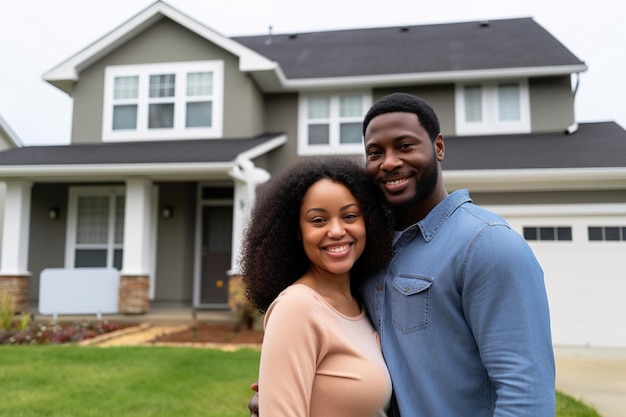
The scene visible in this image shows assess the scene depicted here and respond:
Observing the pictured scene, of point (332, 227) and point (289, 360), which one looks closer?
point (289, 360)

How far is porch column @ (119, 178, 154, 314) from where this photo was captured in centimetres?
940

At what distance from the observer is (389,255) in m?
1.68

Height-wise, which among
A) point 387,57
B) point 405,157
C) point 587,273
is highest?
point 387,57

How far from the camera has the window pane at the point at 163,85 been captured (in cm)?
1070

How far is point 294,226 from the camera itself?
5.64 ft

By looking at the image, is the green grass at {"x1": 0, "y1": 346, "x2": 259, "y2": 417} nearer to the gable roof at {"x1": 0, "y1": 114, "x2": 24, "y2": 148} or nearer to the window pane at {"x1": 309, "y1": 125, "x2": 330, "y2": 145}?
the window pane at {"x1": 309, "y1": 125, "x2": 330, "y2": 145}

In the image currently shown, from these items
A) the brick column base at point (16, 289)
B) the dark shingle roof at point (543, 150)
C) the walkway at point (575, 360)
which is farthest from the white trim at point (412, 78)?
the brick column base at point (16, 289)

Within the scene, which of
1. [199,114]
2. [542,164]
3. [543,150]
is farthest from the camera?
[199,114]

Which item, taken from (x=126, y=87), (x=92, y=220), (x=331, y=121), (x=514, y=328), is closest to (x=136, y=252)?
(x=92, y=220)

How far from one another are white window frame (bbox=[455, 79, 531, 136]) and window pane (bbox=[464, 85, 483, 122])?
0.07 m

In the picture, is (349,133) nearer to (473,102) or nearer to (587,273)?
(473,102)

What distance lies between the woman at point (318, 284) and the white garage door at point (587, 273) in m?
7.00

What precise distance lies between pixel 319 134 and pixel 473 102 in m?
3.46

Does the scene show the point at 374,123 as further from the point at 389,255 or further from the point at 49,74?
the point at 49,74
